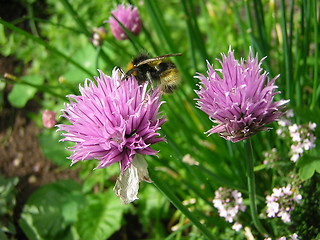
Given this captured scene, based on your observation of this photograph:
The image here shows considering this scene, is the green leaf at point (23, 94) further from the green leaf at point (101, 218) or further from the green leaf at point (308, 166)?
the green leaf at point (308, 166)

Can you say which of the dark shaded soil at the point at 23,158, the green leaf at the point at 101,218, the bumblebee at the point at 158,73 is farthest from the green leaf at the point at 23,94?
the bumblebee at the point at 158,73

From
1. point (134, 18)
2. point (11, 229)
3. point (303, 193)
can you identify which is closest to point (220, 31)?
point (134, 18)

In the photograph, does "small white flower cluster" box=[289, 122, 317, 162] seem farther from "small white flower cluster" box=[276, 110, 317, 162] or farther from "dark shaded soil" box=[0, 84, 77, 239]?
"dark shaded soil" box=[0, 84, 77, 239]

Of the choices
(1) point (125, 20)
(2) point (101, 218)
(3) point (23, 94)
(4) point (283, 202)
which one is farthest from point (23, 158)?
(4) point (283, 202)

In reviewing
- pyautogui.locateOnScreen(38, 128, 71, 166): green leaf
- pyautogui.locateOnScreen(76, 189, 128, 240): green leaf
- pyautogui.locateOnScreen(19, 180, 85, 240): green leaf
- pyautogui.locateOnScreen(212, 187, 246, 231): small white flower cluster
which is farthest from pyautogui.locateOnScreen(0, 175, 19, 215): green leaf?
pyautogui.locateOnScreen(212, 187, 246, 231): small white flower cluster

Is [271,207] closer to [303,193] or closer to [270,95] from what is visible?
[303,193]
